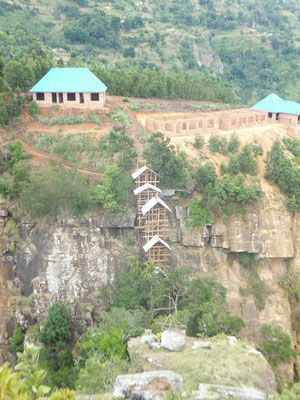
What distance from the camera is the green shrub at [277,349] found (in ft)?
62.0

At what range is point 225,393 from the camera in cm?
1039

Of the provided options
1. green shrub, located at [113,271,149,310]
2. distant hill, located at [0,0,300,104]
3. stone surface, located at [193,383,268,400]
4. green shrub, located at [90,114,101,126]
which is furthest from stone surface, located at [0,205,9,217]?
distant hill, located at [0,0,300,104]

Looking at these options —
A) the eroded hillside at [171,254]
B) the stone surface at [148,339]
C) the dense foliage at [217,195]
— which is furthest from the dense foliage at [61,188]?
the stone surface at [148,339]

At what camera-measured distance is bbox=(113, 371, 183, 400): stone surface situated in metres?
10.2

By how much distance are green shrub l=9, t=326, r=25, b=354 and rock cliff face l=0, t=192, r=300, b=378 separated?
646mm

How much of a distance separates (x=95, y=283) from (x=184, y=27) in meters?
78.5

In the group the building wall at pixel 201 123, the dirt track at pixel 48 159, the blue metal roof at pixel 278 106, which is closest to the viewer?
the dirt track at pixel 48 159

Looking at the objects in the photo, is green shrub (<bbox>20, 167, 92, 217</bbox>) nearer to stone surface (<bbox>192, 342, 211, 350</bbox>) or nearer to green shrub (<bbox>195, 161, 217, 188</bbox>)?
green shrub (<bbox>195, 161, 217, 188</bbox>)

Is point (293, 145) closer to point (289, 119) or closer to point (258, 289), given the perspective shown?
point (289, 119)

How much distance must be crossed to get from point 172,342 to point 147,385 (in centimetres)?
363

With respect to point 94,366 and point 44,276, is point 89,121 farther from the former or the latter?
point 94,366

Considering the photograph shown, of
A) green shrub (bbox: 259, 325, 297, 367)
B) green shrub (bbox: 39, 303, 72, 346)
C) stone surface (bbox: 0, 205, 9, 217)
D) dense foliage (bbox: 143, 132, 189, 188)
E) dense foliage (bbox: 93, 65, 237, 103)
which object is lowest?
green shrub (bbox: 259, 325, 297, 367)

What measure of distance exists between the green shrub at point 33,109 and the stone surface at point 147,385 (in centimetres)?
→ 2138

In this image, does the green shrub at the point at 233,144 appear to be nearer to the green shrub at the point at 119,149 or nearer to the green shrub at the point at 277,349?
the green shrub at the point at 119,149
